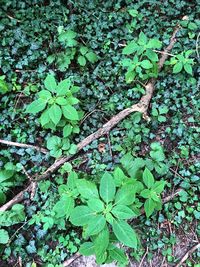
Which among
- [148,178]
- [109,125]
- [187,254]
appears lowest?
[187,254]

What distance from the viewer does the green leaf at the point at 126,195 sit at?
2.82 meters

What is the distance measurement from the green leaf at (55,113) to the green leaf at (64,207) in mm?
742

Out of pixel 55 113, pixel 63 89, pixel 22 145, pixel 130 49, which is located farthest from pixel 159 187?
pixel 130 49

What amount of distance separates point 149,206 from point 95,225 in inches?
22.7

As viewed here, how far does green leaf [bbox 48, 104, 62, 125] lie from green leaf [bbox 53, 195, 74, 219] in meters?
0.74

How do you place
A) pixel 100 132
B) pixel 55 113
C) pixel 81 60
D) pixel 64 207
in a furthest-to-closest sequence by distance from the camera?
pixel 81 60
pixel 100 132
pixel 55 113
pixel 64 207

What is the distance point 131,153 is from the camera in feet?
11.4

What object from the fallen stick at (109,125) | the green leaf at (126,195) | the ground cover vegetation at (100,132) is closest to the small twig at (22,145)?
the ground cover vegetation at (100,132)

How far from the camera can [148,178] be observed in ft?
10.2

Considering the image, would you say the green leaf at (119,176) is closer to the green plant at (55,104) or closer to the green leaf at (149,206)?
the green leaf at (149,206)

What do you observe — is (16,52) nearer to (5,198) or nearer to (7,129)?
(7,129)

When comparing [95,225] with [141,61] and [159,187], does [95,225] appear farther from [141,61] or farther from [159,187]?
[141,61]

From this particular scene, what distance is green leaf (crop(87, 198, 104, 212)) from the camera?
109 inches

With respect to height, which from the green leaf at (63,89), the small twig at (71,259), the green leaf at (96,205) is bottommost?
the small twig at (71,259)
